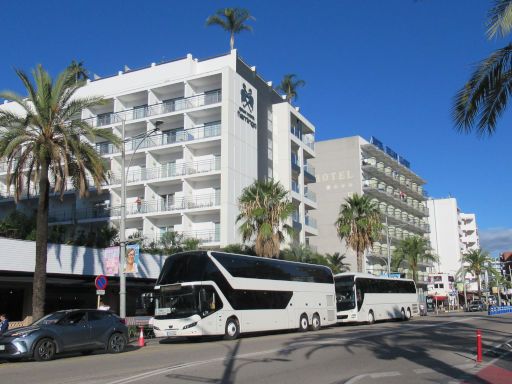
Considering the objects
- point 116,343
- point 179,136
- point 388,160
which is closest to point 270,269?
point 116,343

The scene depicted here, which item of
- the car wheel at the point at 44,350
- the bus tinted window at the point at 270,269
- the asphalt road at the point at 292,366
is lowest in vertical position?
the asphalt road at the point at 292,366

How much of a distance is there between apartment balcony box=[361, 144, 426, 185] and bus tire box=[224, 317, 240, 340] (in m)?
60.5

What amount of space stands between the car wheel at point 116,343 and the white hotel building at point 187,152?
25.3 m

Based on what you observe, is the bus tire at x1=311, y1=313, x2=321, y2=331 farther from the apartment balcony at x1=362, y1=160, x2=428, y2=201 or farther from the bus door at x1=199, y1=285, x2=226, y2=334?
the apartment balcony at x1=362, y1=160, x2=428, y2=201

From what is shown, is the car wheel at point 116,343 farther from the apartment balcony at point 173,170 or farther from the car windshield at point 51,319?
the apartment balcony at point 173,170

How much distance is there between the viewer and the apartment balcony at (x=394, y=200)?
269 feet

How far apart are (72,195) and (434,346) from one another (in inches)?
1765

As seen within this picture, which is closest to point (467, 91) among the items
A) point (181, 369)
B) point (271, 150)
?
point (181, 369)

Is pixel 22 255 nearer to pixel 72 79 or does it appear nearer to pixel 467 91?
pixel 72 79

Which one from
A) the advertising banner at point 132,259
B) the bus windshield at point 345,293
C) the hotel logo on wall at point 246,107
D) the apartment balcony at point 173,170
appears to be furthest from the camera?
the hotel logo on wall at point 246,107

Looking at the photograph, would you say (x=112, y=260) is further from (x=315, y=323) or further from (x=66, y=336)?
(x=315, y=323)

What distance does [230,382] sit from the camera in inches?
469

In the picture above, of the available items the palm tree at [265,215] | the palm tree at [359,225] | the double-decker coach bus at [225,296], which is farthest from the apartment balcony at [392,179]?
the double-decker coach bus at [225,296]

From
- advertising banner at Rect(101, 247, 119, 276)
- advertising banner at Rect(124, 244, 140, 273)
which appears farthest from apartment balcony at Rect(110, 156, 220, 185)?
advertising banner at Rect(101, 247, 119, 276)
